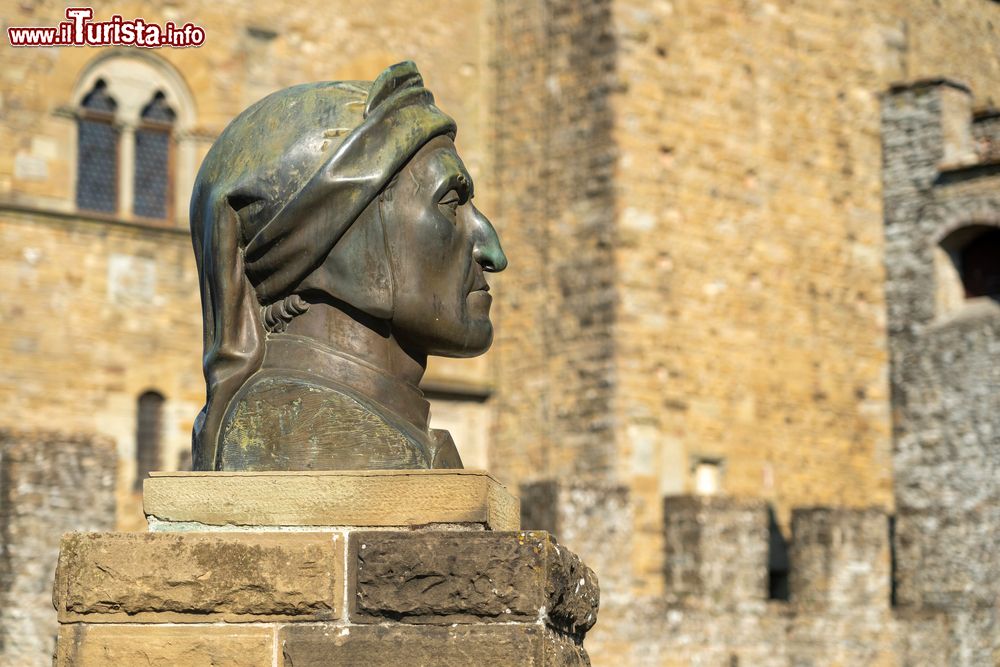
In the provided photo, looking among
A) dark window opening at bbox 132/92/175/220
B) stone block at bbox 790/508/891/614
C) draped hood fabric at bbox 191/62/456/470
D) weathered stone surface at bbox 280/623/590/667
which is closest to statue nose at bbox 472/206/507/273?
draped hood fabric at bbox 191/62/456/470

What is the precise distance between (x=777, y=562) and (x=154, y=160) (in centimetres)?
678

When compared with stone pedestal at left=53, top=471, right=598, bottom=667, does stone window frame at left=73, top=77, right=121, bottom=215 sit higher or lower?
higher

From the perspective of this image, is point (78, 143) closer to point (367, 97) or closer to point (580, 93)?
point (580, 93)

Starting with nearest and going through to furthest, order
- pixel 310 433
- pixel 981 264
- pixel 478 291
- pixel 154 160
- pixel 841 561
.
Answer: pixel 310 433 < pixel 478 291 < pixel 841 561 < pixel 154 160 < pixel 981 264

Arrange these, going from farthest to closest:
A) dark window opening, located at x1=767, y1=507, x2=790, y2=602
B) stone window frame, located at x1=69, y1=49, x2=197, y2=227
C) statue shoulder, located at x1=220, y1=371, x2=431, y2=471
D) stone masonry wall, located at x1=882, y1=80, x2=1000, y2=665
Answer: stone masonry wall, located at x1=882, y1=80, x2=1000, y2=665 → dark window opening, located at x1=767, y1=507, x2=790, y2=602 → stone window frame, located at x1=69, y1=49, x2=197, y2=227 → statue shoulder, located at x1=220, y1=371, x2=431, y2=471

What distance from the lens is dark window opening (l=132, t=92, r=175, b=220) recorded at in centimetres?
1909

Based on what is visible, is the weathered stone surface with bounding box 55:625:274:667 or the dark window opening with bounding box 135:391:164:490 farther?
the dark window opening with bounding box 135:391:164:490

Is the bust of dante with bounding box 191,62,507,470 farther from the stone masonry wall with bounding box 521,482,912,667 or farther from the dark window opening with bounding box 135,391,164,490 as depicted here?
the dark window opening with bounding box 135,391,164,490

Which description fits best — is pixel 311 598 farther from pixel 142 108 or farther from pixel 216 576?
pixel 142 108

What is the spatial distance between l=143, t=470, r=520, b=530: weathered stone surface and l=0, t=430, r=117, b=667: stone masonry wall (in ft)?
24.9

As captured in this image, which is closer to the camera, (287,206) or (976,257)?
(287,206)

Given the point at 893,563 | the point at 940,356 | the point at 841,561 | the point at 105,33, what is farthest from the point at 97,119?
the point at 893,563

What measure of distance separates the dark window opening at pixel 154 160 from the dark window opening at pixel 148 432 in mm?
1636

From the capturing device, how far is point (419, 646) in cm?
499
